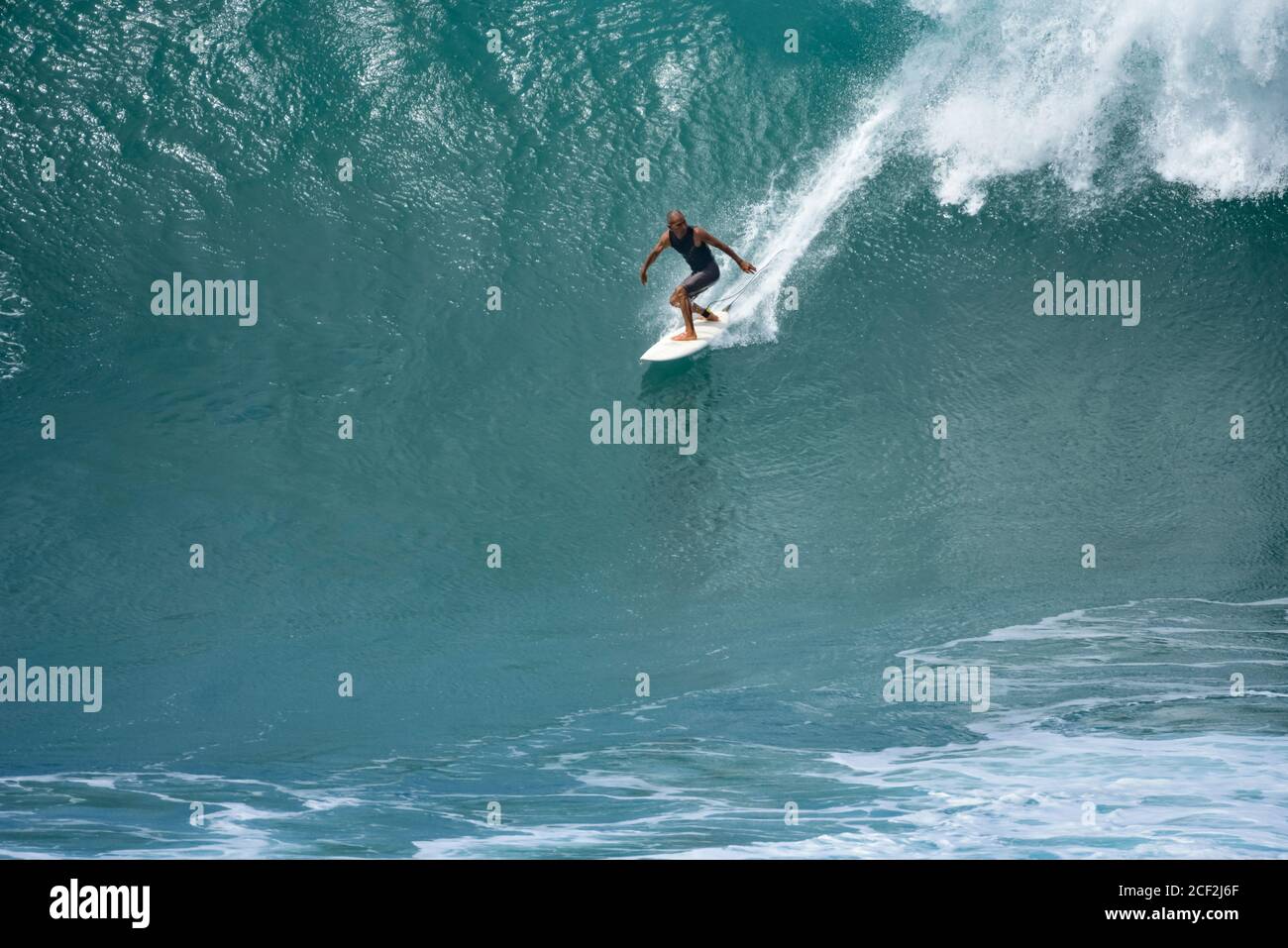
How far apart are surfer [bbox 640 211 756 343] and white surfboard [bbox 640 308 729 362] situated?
5 centimetres

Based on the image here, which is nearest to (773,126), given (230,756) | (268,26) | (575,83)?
(575,83)

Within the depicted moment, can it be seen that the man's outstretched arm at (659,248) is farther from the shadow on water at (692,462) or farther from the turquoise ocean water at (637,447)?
the shadow on water at (692,462)

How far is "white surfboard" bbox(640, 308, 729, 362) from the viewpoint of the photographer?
1251cm

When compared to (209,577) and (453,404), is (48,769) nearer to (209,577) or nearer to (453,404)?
(209,577)

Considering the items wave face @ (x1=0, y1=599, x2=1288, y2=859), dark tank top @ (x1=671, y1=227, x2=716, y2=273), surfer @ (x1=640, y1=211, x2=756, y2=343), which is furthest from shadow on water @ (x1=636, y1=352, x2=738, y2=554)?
wave face @ (x1=0, y1=599, x2=1288, y2=859)

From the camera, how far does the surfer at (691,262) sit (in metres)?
12.3

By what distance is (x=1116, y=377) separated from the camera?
39.6 feet

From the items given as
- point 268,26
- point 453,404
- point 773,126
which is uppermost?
point 268,26

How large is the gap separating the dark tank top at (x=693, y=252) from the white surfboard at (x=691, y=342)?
0.47m

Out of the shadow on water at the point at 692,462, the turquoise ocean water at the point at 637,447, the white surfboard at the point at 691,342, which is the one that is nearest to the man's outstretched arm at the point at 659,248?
the white surfboard at the point at 691,342

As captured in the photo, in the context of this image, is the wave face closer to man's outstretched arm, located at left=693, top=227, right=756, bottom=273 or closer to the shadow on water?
the shadow on water

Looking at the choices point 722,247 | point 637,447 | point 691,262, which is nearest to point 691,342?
point 691,262

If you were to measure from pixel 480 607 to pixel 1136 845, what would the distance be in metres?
4.79

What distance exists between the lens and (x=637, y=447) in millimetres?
11836
